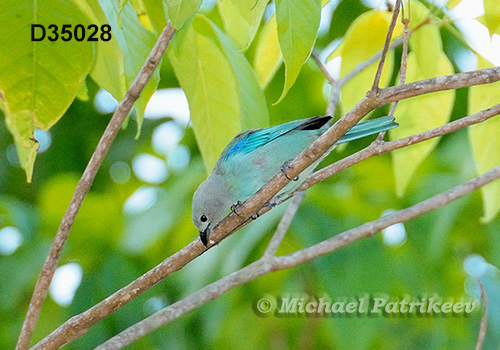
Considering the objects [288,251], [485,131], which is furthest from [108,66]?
[288,251]

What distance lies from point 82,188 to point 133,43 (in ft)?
1.96

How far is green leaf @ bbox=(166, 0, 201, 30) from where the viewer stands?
1864 mm

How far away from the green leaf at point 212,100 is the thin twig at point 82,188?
0.51ft

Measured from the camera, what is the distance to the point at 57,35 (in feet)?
6.53

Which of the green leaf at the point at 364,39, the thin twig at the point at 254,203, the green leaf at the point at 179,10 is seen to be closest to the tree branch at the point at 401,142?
the thin twig at the point at 254,203

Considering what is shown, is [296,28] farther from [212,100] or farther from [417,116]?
[417,116]

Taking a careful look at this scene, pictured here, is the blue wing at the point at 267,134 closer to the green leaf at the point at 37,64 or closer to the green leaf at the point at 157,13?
the green leaf at the point at 157,13

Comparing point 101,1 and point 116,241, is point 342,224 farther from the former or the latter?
point 101,1

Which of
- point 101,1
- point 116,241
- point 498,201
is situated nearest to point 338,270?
point 498,201

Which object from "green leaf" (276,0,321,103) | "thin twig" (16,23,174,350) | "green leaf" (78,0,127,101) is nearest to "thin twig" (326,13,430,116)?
"green leaf" (276,0,321,103)

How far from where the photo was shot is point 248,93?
269 centimetres

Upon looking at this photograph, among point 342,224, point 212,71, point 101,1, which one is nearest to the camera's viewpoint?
point 101,1

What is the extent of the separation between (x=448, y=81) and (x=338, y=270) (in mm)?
2112

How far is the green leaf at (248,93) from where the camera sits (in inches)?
104
